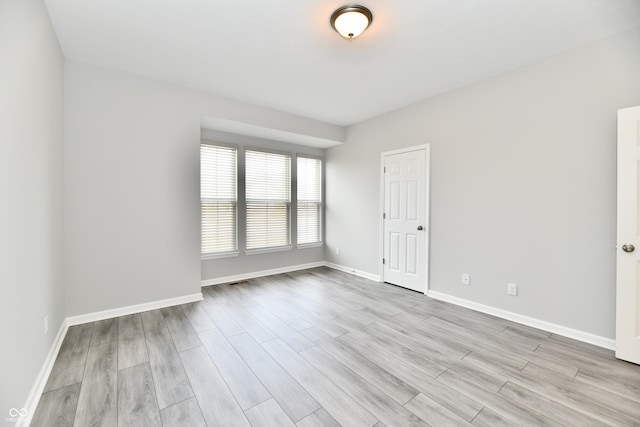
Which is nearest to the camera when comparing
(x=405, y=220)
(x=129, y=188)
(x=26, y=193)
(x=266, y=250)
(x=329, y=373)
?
(x=26, y=193)

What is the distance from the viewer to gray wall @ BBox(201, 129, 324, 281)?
4.31 meters

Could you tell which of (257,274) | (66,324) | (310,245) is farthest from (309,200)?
(66,324)

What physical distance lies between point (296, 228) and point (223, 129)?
222cm

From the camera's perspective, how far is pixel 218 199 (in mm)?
4355

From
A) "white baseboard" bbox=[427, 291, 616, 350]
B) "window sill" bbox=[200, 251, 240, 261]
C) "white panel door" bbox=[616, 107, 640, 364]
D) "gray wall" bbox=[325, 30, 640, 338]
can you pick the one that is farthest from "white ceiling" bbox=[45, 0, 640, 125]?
"white baseboard" bbox=[427, 291, 616, 350]

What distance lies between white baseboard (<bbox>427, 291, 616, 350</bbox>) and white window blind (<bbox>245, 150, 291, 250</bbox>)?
2.91 meters

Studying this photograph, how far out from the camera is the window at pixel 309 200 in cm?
538

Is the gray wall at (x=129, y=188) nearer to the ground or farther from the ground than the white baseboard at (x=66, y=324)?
farther from the ground

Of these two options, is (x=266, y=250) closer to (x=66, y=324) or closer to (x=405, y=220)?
(x=405, y=220)

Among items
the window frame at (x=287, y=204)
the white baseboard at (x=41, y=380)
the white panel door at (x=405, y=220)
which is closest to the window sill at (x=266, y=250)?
the window frame at (x=287, y=204)

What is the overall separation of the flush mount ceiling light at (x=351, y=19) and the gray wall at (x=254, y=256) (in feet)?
9.17

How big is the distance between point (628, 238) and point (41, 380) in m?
4.64

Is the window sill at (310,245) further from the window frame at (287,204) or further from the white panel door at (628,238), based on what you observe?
the white panel door at (628,238)

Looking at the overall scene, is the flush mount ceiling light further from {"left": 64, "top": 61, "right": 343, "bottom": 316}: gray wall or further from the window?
the window
